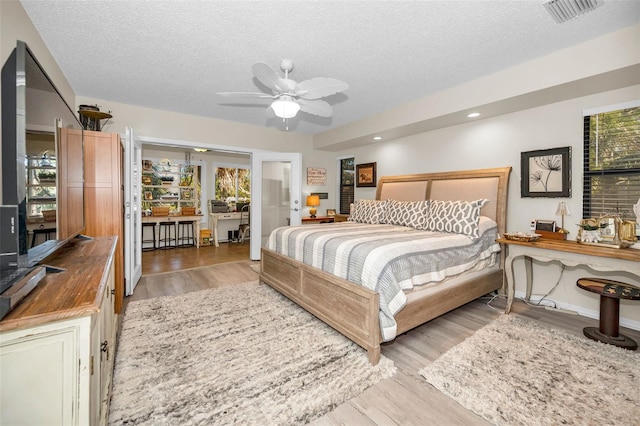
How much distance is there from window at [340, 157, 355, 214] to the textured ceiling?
263 centimetres

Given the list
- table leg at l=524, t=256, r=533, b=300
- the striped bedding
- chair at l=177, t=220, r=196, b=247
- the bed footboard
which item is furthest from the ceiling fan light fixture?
chair at l=177, t=220, r=196, b=247

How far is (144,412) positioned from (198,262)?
3.82 m

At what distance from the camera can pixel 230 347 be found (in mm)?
2238

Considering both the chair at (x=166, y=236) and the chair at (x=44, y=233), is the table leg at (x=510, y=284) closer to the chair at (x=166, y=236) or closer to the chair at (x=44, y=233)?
the chair at (x=44, y=233)

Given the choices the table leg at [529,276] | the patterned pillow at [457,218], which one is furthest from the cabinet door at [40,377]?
the table leg at [529,276]

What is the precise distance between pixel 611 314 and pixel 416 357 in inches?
69.8

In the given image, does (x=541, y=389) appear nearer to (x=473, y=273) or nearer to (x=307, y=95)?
(x=473, y=273)

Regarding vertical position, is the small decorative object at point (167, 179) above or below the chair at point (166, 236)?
above

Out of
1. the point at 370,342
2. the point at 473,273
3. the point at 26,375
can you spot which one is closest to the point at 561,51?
the point at 473,273

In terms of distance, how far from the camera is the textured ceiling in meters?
2.05

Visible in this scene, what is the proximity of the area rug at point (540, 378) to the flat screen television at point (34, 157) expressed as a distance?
7.95 ft

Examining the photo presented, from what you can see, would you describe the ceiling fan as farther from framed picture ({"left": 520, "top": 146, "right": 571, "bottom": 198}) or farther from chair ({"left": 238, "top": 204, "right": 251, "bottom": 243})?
chair ({"left": 238, "top": 204, "right": 251, "bottom": 243})

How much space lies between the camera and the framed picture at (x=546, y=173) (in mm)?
3029

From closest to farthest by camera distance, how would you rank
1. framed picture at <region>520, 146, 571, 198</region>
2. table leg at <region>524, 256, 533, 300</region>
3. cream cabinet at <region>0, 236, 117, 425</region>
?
cream cabinet at <region>0, 236, 117, 425</region>, framed picture at <region>520, 146, 571, 198</region>, table leg at <region>524, 256, 533, 300</region>
